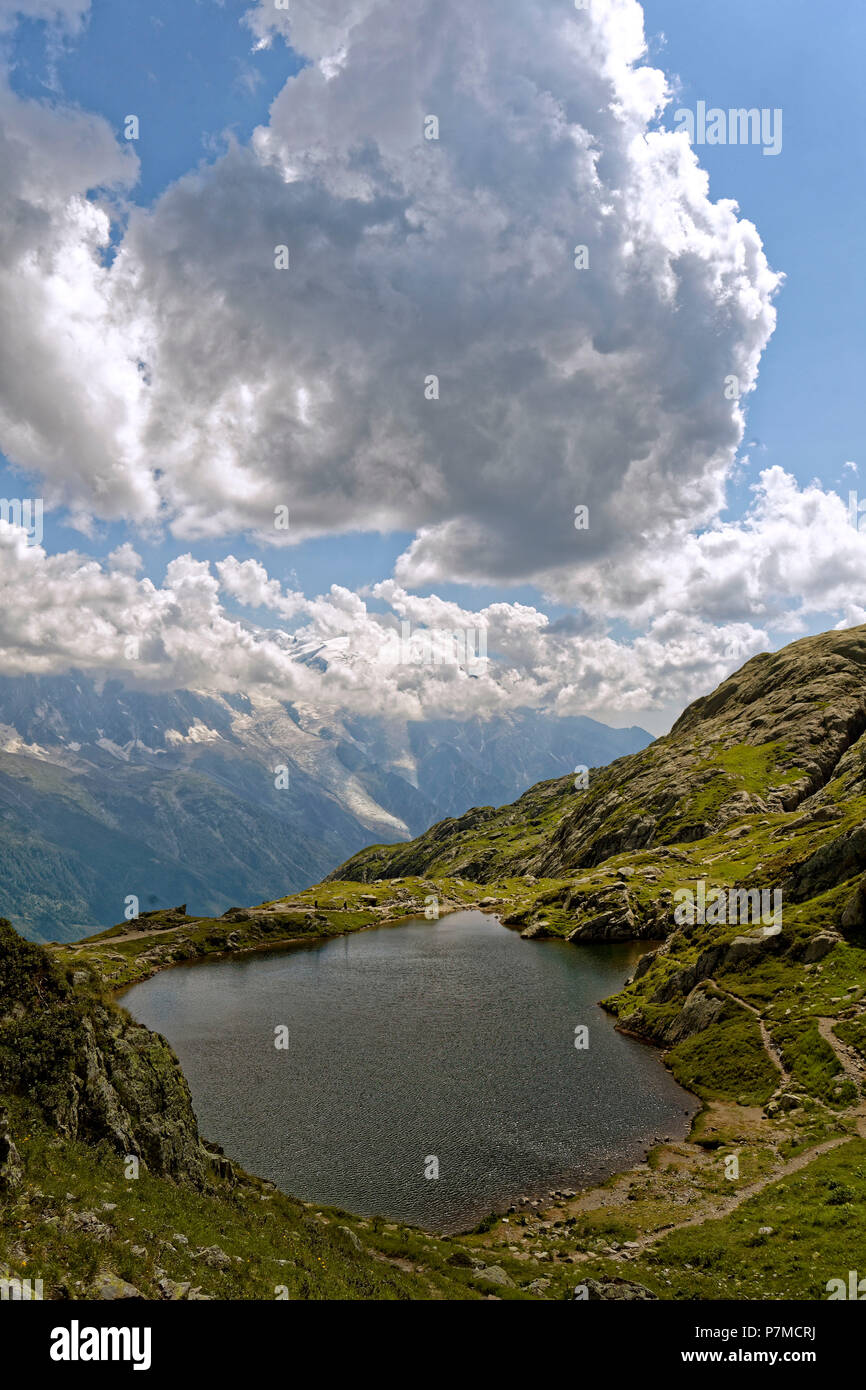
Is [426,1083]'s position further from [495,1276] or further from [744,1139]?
[495,1276]

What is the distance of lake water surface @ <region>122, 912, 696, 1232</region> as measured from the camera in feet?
174

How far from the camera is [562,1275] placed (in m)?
36.0

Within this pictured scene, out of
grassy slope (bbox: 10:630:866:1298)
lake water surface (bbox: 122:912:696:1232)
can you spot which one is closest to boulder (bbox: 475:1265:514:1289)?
grassy slope (bbox: 10:630:866:1298)

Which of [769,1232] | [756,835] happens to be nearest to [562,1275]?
[769,1232]

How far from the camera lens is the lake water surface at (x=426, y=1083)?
5300 cm

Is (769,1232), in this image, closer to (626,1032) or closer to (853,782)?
(626,1032)

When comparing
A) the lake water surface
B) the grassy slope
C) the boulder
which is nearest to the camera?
the boulder

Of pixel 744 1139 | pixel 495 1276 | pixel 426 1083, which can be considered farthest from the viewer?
pixel 426 1083

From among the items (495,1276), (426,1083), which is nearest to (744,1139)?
(495,1276)

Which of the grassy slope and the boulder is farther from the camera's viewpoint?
the grassy slope

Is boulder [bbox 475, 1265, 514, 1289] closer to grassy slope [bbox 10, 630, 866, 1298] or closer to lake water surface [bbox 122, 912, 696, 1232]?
grassy slope [bbox 10, 630, 866, 1298]

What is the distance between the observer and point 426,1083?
70.8 metres

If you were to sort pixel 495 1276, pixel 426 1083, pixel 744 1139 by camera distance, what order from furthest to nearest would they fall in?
pixel 426 1083, pixel 744 1139, pixel 495 1276
